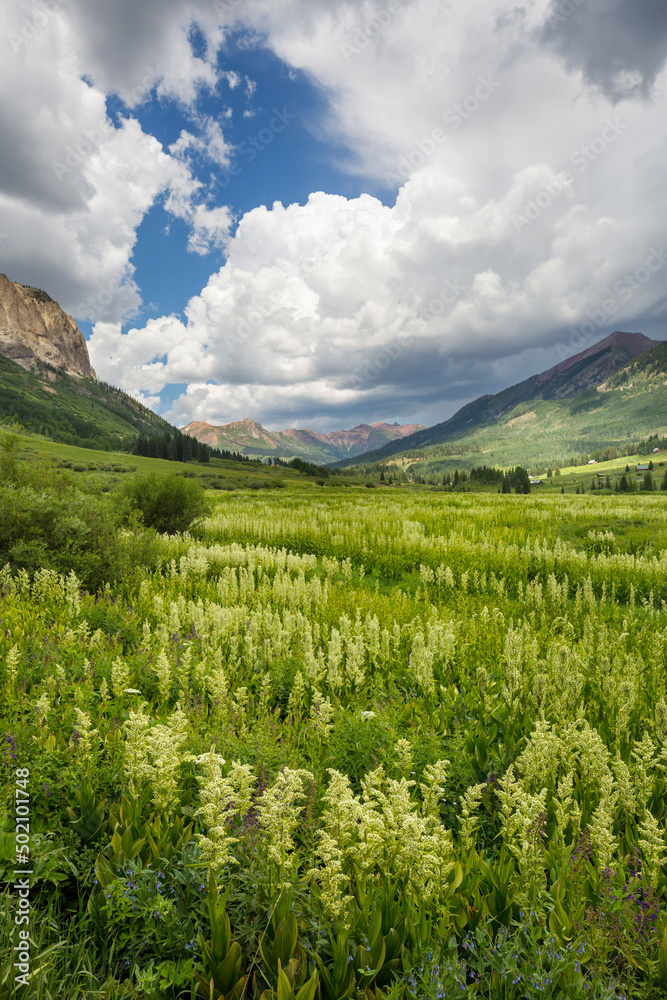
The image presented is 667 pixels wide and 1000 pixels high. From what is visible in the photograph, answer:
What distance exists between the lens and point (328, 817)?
239 centimetres

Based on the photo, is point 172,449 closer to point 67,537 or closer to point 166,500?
point 166,500

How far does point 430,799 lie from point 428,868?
443 mm

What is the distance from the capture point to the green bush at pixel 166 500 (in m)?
16.8

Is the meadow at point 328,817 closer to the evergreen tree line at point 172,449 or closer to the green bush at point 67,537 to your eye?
the green bush at point 67,537

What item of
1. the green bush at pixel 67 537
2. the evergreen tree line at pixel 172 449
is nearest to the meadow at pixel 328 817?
the green bush at pixel 67 537

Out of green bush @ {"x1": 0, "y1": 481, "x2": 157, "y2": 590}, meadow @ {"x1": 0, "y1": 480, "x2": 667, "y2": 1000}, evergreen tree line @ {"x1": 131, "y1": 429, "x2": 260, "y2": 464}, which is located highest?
evergreen tree line @ {"x1": 131, "y1": 429, "x2": 260, "y2": 464}

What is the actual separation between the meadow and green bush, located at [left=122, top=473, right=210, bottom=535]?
10249mm

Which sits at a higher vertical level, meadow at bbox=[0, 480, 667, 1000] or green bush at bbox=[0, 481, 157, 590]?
green bush at bbox=[0, 481, 157, 590]

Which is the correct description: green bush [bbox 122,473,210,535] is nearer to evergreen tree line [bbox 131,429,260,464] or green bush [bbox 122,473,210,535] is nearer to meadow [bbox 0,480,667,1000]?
meadow [bbox 0,480,667,1000]

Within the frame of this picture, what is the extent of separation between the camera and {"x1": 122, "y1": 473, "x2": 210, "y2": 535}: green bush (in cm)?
1677

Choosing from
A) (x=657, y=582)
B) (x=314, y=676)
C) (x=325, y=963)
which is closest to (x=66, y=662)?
(x=314, y=676)

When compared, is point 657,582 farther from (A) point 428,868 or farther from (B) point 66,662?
(B) point 66,662

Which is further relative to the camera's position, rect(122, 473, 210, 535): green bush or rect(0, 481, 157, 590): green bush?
rect(122, 473, 210, 535): green bush

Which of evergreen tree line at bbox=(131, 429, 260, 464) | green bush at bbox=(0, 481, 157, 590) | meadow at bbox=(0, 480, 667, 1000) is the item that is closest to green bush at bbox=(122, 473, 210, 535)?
green bush at bbox=(0, 481, 157, 590)
